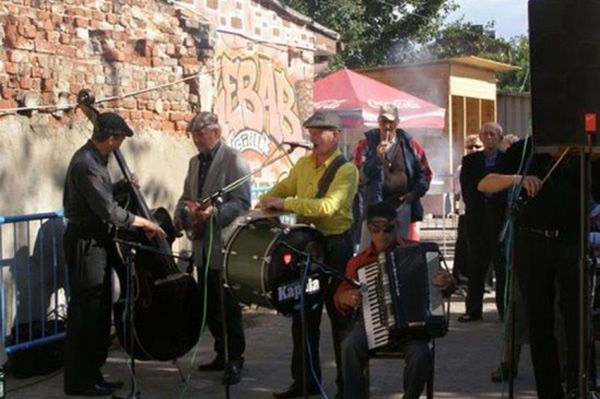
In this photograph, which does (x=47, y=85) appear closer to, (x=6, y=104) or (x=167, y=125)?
(x=6, y=104)

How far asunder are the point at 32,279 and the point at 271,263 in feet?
8.75

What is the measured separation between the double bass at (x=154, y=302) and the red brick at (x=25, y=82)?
822 mm

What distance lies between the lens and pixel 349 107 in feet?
55.2

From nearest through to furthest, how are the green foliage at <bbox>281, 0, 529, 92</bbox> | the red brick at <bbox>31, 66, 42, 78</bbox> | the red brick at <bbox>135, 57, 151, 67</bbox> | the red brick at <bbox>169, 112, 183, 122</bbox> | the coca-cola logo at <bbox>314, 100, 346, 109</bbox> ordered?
the red brick at <bbox>31, 66, 42, 78</bbox> < the red brick at <bbox>135, 57, 151, 67</bbox> < the red brick at <bbox>169, 112, 183, 122</bbox> < the coca-cola logo at <bbox>314, 100, 346, 109</bbox> < the green foliage at <bbox>281, 0, 529, 92</bbox>


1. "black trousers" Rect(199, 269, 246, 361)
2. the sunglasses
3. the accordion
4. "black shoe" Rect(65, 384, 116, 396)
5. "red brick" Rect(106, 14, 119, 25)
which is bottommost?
"black shoe" Rect(65, 384, 116, 396)

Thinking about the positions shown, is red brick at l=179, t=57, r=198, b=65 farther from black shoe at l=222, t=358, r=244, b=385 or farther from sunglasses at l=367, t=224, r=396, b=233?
sunglasses at l=367, t=224, r=396, b=233

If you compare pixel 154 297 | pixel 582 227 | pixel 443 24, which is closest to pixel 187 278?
pixel 154 297

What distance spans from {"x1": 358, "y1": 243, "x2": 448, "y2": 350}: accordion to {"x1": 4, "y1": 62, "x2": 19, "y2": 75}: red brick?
381cm

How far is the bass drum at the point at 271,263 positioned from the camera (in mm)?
6504

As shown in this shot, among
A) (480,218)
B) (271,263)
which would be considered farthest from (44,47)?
(480,218)

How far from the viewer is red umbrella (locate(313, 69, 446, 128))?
16781 millimetres

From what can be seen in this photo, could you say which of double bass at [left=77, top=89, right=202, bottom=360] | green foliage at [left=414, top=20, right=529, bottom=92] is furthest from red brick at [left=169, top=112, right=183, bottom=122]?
green foliage at [left=414, top=20, right=529, bottom=92]

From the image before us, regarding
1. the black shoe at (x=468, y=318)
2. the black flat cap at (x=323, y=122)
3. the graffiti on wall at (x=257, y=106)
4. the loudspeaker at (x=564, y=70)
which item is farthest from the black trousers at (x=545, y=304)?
the graffiti on wall at (x=257, y=106)

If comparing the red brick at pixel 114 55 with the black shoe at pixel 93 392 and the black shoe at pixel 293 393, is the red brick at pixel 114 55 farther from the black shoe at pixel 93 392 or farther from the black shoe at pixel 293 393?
the black shoe at pixel 293 393
